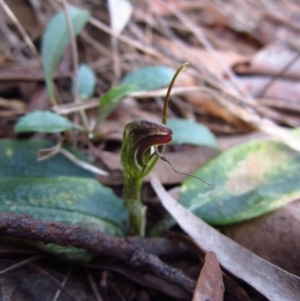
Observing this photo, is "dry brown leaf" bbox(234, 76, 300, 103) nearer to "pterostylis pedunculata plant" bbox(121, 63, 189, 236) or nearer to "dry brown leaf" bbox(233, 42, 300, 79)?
"dry brown leaf" bbox(233, 42, 300, 79)

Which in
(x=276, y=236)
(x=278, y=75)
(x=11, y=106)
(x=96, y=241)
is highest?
(x=278, y=75)

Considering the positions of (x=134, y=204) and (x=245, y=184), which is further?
(x=245, y=184)

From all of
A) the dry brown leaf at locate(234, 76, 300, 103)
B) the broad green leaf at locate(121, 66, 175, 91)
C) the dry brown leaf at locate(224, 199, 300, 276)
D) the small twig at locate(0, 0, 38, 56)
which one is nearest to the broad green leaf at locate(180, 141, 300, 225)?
the dry brown leaf at locate(224, 199, 300, 276)

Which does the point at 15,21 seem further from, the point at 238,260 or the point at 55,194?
the point at 238,260

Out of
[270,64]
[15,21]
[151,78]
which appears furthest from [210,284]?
[270,64]

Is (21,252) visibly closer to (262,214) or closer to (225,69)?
A: (262,214)

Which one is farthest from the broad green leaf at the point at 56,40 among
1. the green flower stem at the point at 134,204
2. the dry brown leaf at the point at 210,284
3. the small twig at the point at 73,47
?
the dry brown leaf at the point at 210,284

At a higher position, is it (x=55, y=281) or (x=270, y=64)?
(x=270, y=64)

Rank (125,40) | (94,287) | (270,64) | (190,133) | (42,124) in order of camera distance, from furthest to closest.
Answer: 1. (270,64)
2. (125,40)
3. (190,133)
4. (42,124)
5. (94,287)
